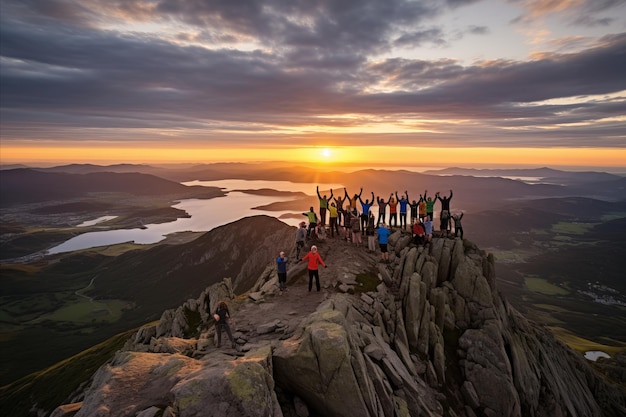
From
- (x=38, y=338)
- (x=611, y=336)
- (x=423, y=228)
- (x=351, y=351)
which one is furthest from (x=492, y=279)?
(x=38, y=338)

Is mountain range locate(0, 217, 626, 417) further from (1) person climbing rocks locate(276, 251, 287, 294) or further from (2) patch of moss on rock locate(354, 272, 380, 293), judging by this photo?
(1) person climbing rocks locate(276, 251, 287, 294)

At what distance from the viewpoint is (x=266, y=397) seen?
13.8 meters

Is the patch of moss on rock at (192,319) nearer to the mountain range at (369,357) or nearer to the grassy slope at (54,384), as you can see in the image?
the mountain range at (369,357)

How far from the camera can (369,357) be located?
21.2m

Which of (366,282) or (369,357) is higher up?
(366,282)

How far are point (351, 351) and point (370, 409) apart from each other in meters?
2.89

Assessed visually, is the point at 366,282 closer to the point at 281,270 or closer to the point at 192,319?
the point at 281,270

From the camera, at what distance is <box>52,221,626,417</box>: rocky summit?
46.5 feet

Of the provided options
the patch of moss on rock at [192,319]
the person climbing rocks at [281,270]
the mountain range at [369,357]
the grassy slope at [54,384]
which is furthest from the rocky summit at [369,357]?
the grassy slope at [54,384]

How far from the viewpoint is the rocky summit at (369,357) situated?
1417 cm

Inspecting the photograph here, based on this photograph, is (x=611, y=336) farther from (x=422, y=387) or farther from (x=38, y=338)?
(x=38, y=338)

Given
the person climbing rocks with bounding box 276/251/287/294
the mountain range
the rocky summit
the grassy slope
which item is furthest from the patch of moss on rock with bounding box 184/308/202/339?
the grassy slope

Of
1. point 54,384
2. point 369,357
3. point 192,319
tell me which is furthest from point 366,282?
point 54,384

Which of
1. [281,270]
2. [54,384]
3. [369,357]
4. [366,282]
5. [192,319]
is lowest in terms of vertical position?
Answer: [54,384]
